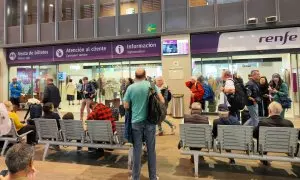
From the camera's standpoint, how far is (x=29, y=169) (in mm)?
1856

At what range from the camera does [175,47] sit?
1226cm

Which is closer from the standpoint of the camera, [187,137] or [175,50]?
[187,137]

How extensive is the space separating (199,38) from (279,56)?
333cm

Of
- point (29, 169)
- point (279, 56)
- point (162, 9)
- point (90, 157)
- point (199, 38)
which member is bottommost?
point (90, 157)

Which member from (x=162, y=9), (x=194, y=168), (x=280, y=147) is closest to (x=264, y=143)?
(x=280, y=147)

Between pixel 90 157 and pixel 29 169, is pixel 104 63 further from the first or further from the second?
pixel 29 169

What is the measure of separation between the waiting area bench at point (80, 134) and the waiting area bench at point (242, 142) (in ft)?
3.74

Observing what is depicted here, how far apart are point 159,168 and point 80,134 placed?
1.76 m

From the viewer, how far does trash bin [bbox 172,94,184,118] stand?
11789 mm

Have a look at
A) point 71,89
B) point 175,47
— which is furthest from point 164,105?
point 71,89

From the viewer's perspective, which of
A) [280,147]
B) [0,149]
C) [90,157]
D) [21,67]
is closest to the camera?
[280,147]

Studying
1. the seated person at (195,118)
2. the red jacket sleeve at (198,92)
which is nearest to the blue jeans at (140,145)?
the seated person at (195,118)

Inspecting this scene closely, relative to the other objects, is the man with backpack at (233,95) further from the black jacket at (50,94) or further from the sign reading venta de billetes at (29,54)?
the sign reading venta de billetes at (29,54)

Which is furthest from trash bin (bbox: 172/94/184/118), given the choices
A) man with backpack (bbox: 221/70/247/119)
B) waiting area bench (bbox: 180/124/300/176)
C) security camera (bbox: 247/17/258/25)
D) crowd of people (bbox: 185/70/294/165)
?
waiting area bench (bbox: 180/124/300/176)
